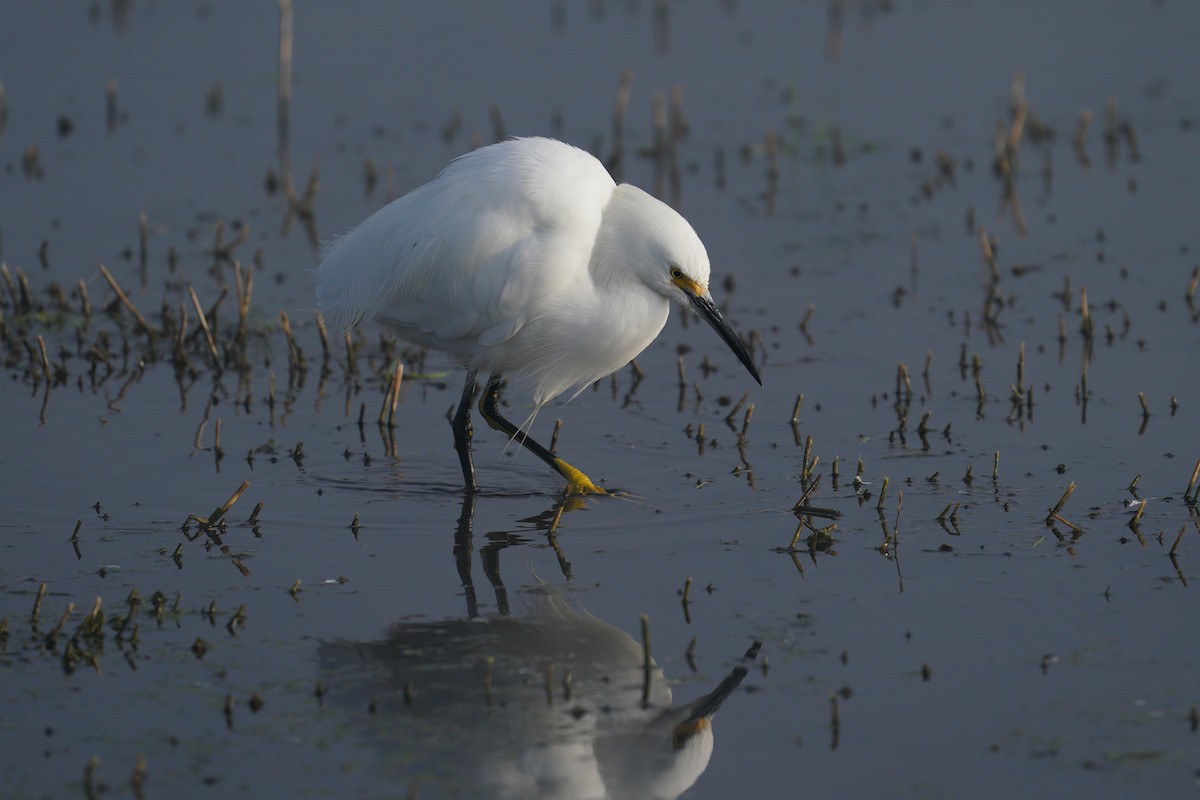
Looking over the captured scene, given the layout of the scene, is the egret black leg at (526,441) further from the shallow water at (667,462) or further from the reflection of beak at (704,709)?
the reflection of beak at (704,709)

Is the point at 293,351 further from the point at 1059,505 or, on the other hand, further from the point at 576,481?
the point at 1059,505

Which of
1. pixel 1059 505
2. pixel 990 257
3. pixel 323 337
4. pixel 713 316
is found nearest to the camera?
pixel 1059 505

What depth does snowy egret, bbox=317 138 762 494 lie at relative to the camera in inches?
235

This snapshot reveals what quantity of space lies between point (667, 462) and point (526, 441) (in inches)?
24.4

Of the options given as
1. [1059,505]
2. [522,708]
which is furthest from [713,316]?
[522,708]

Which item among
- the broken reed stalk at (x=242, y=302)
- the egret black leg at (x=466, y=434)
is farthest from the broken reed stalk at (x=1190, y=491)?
the broken reed stalk at (x=242, y=302)

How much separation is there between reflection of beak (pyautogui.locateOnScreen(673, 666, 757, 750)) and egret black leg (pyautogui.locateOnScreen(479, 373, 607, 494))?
6.13 ft

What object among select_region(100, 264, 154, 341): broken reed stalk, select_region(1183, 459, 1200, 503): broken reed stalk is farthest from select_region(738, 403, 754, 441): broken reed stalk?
select_region(100, 264, 154, 341): broken reed stalk

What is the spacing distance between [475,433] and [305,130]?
5.77 metres

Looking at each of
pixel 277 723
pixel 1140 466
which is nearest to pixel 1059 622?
pixel 1140 466

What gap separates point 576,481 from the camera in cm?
646

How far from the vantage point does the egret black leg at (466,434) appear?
21.3 ft

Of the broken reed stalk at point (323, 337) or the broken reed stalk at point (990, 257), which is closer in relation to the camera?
the broken reed stalk at point (323, 337)

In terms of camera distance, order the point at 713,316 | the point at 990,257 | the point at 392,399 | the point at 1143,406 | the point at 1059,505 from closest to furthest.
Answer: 1. the point at 1059,505
2. the point at 713,316
3. the point at 1143,406
4. the point at 392,399
5. the point at 990,257
